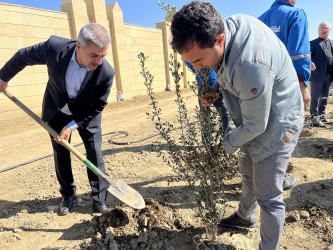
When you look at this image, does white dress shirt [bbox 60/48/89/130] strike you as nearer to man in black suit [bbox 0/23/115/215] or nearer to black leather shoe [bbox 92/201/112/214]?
man in black suit [bbox 0/23/115/215]

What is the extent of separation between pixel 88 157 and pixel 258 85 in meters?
2.14

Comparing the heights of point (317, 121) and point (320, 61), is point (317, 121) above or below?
below

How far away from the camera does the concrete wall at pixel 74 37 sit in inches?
322

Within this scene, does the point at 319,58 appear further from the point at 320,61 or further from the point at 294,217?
the point at 294,217

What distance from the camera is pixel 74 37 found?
391 inches

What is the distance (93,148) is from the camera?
279 cm

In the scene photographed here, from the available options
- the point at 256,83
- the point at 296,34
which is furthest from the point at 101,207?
the point at 296,34

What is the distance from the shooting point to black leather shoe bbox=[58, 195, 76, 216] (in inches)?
114

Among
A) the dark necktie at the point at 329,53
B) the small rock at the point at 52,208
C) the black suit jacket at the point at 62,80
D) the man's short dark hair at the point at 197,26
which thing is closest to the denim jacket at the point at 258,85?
the man's short dark hair at the point at 197,26

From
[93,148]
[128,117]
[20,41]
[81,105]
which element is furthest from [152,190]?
[20,41]

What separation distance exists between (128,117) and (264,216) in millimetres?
6799

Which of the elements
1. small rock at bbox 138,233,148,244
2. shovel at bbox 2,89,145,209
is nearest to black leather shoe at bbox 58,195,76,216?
shovel at bbox 2,89,145,209

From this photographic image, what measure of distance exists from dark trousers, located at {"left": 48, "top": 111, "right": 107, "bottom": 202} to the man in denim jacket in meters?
1.52

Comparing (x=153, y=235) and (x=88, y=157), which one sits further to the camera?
(x=88, y=157)
